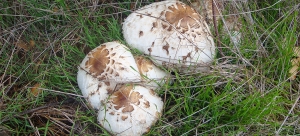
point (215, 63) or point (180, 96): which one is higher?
point (215, 63)

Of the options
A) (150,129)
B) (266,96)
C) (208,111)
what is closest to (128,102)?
(150,129)

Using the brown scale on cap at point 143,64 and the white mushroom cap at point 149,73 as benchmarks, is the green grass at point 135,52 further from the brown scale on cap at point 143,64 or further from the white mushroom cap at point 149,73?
the brown scale on cap at point 143,64

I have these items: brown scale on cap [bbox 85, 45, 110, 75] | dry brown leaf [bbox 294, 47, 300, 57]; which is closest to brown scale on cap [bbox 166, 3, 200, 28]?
brown scale on cap [bbox 85, 45, 110, 75]

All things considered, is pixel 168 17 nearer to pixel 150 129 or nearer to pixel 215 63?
pixel 215 63

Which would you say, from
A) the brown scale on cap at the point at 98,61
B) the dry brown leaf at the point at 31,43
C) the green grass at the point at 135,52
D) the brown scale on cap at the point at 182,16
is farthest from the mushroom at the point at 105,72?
the dry brown leaf at the point at 31,43

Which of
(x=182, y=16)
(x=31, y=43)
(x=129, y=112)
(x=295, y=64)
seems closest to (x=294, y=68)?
(x=295, y=64)

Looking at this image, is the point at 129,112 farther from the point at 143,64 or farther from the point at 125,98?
the point at 143,64
